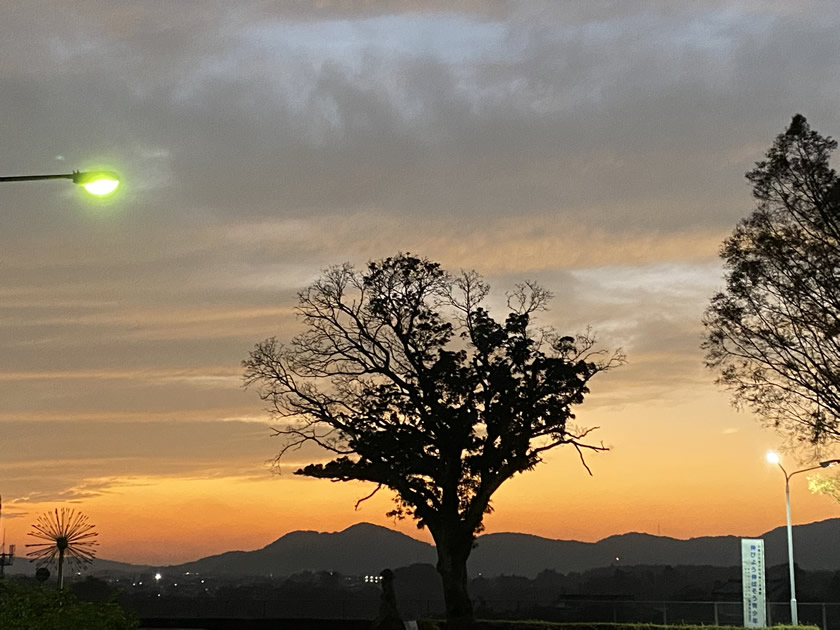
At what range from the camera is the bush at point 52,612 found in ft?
63.5

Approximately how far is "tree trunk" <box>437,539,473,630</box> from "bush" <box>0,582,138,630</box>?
2487 cm

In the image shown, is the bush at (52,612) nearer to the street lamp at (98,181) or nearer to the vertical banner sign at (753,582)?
the street lamp at (98,181)

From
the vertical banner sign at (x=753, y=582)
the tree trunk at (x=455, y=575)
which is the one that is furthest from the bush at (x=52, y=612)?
the tree trunk at (x=455, y=575)

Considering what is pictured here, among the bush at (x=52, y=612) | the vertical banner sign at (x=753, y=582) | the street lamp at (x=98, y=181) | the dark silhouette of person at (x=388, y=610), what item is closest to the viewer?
the street lamp at (x=98, y=181)

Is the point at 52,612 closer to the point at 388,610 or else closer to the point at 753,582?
the point at 388,610

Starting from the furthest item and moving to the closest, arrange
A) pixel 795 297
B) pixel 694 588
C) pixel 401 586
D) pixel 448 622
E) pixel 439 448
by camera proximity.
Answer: pixel 694 588 → pixel 401 586 → pixel 439 448 → pixel 448 622 → pixel 795 297

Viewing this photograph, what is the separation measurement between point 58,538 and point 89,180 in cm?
3210

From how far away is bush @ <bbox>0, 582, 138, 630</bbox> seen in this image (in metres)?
19.3

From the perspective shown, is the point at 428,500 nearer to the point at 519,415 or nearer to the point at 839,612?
the point at 519,415

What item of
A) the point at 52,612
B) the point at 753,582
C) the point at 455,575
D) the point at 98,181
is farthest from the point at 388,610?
the point at 98,181

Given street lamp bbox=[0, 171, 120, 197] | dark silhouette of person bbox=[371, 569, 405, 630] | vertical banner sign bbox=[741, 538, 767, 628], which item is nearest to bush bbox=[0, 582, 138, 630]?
street lamp bbox=[0, 171, 120, 197]

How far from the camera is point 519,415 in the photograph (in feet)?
160

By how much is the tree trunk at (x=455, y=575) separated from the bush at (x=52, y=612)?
2487cm

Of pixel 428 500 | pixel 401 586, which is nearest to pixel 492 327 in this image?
pixel 428 500
